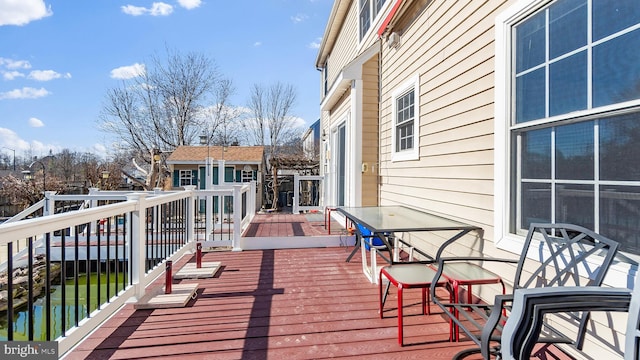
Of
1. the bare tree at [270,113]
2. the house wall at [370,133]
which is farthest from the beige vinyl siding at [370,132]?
the bare tree at [270,113]

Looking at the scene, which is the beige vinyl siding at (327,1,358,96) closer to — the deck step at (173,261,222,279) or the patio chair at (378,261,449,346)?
the deck step at (173,261,222,279)

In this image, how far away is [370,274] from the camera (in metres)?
3.51

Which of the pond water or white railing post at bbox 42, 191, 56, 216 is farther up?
white railing post at bbox 42, 191, 56, 216

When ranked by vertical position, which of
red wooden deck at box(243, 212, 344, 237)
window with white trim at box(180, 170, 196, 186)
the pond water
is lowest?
the pond water

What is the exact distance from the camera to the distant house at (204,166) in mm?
16047

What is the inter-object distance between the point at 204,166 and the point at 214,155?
0.82m

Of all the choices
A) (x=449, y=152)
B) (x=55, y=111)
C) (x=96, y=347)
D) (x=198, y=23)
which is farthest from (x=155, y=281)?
(x=55, y=111)

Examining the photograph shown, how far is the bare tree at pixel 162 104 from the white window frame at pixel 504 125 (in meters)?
18.9

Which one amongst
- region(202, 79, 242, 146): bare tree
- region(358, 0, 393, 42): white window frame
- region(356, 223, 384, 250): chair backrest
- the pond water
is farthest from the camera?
region(202, 79, 242, 146): bare tree

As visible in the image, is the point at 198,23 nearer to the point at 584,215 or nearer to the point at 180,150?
the point at 180,150

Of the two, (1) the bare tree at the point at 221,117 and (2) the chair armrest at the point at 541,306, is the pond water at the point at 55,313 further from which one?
(1) the bare tree at the point at 221,117

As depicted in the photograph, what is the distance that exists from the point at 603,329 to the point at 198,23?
60.7 feet

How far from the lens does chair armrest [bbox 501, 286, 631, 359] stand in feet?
3.92

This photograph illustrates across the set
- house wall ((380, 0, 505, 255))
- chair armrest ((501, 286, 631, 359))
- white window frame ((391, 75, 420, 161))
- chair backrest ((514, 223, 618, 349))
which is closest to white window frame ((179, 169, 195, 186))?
white window frame ((391, 75, 420, 161))
